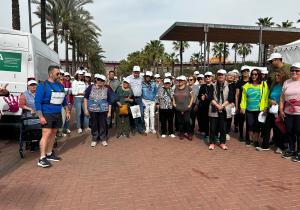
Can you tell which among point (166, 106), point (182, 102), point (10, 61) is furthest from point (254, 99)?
point (10, 61)

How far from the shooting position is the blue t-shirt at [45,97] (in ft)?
19.8

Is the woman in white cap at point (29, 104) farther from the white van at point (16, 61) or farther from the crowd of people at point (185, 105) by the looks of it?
the white van at point (16, 61)

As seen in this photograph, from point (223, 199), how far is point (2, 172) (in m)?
3.88

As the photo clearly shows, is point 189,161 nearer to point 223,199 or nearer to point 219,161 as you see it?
point 219,161

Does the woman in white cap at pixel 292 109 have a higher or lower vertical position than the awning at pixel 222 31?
lower

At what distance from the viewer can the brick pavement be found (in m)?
4.47

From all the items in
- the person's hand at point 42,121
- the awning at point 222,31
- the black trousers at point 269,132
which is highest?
the awning at point 222,31

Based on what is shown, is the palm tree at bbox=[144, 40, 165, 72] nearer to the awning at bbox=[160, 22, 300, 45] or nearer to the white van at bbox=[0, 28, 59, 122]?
the awning at bbox=[160, 22, 300, 45]

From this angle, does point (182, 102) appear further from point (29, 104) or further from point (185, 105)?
point (29, 104)

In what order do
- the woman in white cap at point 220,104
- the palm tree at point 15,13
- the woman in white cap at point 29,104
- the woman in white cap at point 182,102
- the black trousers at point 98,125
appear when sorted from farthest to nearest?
the palm tree at point 15,13, the woman in white cap at point 182,102, the black trousers at point 98,125, the woman in white cap at point 220,104, the woman in white cap at point 29,104

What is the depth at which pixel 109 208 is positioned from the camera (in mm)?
4273

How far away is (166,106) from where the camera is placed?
29.5ft

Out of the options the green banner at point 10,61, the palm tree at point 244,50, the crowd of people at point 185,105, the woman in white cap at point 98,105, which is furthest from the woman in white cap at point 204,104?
the palm tree at point 244,50

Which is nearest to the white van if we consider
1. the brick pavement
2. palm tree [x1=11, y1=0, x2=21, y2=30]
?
the brick pavement
